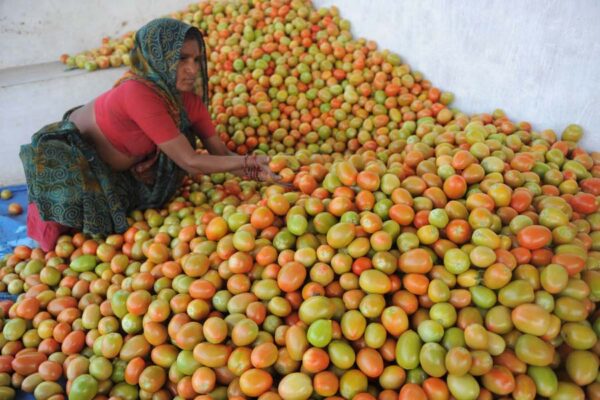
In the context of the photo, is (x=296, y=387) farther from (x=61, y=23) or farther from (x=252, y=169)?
(x=61, y=23)

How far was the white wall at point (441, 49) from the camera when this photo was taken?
8.02 ft

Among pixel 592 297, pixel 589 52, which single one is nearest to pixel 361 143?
pixel 589 52

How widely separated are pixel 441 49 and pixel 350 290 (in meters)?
2.39

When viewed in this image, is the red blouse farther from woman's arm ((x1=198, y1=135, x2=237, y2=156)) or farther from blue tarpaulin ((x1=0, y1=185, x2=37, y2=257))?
blue tarpaulin ((x1=0, y1=185, x2=37, y2=257))

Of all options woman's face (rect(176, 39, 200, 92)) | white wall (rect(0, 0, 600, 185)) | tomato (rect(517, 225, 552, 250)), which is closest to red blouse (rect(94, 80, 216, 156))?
woman's face (rect(176, 39, 200, 92))

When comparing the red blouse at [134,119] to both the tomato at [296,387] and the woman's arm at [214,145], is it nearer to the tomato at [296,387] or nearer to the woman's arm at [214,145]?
the woman's arm at [214,145]

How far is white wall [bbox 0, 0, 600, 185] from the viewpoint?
2443 mm

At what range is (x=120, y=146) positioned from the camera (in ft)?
8.61

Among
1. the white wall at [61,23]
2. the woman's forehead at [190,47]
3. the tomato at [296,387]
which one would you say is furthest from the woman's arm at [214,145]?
the white wall at [61,23]

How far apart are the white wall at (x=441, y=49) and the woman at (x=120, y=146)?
1693 mm

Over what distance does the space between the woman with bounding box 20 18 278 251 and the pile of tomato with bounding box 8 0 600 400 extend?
20 centimetres

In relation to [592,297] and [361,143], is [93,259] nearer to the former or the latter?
[361,143]

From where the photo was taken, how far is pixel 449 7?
120 inches

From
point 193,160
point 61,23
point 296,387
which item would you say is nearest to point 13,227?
point 193,160
